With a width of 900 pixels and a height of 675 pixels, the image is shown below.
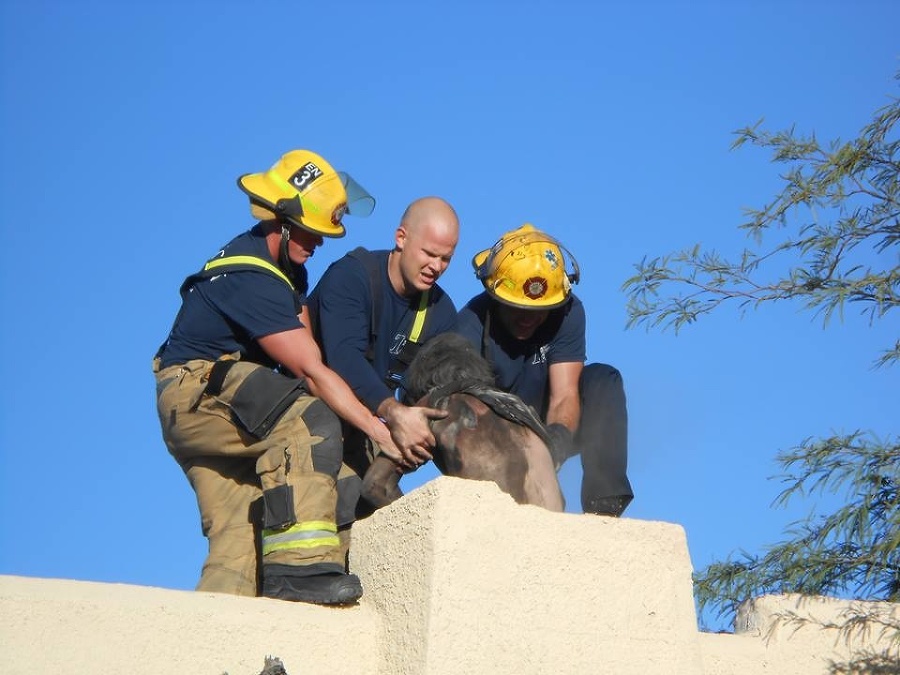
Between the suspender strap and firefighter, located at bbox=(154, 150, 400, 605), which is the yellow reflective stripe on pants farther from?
the suspender strap

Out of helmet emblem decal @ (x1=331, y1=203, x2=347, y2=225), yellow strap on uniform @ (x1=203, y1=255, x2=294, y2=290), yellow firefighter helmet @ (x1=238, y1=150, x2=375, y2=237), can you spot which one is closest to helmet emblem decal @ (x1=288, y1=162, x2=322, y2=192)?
yellow firefighter helmet @ (x1=238, y1=150, x2=375, y2=237)

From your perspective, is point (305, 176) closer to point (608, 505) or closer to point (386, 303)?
point (386, 303)

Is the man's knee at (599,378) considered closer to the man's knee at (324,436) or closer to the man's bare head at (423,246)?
the man's bare head at (423,246)

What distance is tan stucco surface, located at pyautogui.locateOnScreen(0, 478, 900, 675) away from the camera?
13.8 ft

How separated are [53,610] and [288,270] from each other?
2551 mm

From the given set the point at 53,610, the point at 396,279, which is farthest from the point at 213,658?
the point at 396,279

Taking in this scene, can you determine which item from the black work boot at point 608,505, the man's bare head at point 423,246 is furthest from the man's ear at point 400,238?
the black work boot at point 608,505

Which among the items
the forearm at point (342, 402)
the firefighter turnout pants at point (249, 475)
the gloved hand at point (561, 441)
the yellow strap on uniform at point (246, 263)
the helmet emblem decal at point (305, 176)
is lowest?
the firefighter turnout pants at point (249, 475)

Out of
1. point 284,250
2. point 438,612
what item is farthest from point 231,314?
point 438,612

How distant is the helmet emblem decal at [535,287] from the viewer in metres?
6.66

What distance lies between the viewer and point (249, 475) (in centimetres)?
612

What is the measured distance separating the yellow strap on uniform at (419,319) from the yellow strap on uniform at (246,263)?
2.49 feet

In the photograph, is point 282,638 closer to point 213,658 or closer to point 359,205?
point 213,658

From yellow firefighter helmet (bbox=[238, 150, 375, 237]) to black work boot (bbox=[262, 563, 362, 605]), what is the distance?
6.41 ft
